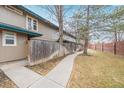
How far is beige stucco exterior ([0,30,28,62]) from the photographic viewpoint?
24.1 ft

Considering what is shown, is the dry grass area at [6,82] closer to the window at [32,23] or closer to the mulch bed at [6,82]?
the mulch bed at [6,82]

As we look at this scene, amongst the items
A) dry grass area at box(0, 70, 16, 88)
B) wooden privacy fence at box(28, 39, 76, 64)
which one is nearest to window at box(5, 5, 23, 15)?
wooden privacy fence at box(28, 39, 76, 64)

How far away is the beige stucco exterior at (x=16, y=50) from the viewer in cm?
736

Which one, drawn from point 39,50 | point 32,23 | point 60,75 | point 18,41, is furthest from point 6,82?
point 32,23

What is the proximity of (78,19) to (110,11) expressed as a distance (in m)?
3.02

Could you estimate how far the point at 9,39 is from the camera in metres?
7.86

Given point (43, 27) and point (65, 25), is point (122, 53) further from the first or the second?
point (43, 27)

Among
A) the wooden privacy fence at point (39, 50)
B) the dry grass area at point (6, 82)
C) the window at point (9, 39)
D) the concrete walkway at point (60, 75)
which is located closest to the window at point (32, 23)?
the wooden privacy fence at point (39, 50)

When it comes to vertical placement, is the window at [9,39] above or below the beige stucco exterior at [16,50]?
above

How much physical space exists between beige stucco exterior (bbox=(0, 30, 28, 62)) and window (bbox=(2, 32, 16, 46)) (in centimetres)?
23

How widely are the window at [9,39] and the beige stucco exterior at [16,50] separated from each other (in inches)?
9.1

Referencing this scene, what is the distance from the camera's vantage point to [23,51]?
9188 millimetres

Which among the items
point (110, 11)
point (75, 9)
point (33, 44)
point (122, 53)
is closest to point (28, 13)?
point (33, 44)

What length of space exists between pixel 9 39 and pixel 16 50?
91cm
